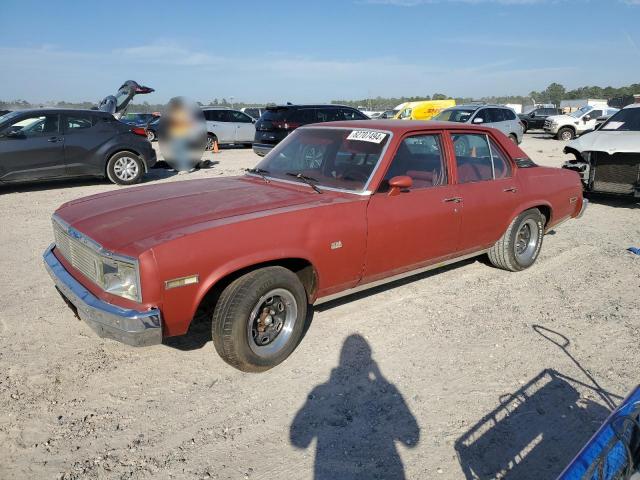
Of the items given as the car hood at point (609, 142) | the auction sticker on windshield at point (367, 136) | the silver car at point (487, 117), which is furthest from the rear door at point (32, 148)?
the silver car at point (487, 117)

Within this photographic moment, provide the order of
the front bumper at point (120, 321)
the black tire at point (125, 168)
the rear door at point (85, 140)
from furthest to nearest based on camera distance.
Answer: the black tire at point (125, 168) → the rear door at point (85, 140) → the front bumper at point (120, 321)

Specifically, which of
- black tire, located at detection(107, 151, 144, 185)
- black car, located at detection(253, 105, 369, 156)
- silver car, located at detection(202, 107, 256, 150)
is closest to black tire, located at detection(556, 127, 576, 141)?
black car, located at detection(253, 105, 369, 156)

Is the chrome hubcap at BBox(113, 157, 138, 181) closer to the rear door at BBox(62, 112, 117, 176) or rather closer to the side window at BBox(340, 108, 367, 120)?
the rear door at BBox(62, 112, 117, 176)

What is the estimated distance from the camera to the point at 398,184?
12.4 feet

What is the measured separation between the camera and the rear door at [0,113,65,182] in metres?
9.17

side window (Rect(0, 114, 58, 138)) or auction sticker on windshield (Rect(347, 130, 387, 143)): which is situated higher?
auction sticker on windshield (Rect(347, 130, 387, 143))

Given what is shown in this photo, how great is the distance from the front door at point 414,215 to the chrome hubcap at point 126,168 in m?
7.97

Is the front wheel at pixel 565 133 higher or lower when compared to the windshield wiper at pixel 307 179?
higher

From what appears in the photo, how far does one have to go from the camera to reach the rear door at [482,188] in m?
4.57

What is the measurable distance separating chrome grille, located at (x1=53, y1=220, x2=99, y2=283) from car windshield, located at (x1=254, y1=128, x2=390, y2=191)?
1735 millimetres

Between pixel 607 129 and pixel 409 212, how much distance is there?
7303 millimetres

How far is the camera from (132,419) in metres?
2.92

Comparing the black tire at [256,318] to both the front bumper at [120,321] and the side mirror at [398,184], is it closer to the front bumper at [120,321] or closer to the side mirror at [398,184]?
the front bumper at [120,321]

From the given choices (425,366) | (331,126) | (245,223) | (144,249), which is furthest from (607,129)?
(144,249)
